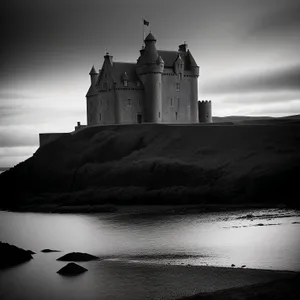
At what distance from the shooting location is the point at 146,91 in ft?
204

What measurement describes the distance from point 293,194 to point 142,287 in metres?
24.6

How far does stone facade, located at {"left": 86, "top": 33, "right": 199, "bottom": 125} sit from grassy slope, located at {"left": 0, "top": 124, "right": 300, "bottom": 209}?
333 cm

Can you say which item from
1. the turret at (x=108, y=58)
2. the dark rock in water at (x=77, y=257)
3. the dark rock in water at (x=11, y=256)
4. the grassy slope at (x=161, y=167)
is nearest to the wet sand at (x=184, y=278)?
the dark rock in water at (x=77, y=257)

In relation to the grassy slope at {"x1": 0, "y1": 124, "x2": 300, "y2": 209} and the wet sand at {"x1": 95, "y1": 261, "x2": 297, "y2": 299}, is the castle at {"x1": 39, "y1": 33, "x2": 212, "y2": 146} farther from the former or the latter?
the wet sand at {"x1": 95, "y1": 261, "x2": 297, "y2": 299}

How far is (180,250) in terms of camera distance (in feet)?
102

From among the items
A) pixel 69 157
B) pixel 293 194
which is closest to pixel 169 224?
pixel 293 194

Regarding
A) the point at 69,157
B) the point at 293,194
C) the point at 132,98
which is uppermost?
the point at 132,98

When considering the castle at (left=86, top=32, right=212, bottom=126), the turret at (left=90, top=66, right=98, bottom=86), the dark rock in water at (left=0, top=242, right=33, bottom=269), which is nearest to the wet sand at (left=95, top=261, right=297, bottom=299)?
the dark rock in water at (left=0, top=242, right=33, bottom=269)

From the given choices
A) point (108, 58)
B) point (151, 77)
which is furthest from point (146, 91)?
point (108, 58)

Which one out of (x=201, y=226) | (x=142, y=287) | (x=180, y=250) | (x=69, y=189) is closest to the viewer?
(x=142, y=287)

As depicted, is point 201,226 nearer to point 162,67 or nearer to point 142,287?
point 142,287

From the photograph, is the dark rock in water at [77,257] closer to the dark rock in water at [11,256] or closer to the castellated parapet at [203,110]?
the dark rock in water at [11,256]

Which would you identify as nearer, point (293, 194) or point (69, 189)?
point (293, 194)

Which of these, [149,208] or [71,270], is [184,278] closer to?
[71,270]
